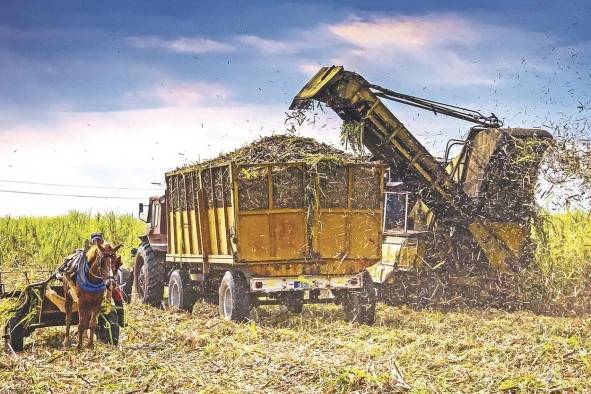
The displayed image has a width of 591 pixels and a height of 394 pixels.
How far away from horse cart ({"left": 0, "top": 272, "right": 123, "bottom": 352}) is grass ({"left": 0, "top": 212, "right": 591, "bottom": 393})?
26 cm

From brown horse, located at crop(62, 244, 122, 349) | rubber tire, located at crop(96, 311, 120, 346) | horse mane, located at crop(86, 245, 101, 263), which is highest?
horse mane, located at crop(86, 245, 101, 263)

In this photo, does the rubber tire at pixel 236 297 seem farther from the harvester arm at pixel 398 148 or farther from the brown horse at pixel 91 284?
the harvester arm at pixel 398 148

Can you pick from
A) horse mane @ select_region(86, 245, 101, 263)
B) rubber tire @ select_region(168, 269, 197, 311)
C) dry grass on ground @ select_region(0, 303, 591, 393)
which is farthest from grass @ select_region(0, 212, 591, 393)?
horse mane @ select_region(86, 245, 101, 263)

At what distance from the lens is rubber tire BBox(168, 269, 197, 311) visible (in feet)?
50.0

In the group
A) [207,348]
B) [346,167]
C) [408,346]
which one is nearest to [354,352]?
[408,346]

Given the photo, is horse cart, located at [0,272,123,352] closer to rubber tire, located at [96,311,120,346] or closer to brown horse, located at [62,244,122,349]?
rubber tire, located at [96,311,120,346]

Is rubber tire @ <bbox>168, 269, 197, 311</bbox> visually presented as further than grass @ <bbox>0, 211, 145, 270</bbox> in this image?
No

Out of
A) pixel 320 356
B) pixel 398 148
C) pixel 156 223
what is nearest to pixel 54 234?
pixel 156 223

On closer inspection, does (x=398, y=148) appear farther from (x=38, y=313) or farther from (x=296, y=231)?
(x=38, y=313)

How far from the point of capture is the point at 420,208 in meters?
16.5

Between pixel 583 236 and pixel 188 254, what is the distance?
7.93 metres

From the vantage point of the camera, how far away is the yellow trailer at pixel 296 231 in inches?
486

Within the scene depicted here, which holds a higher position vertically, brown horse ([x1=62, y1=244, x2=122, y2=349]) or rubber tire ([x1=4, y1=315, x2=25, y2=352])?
→ brown horse ([x1=62, y1=244, x2=122, y2=349])

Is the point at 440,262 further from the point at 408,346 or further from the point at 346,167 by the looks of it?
the point at 408,346
